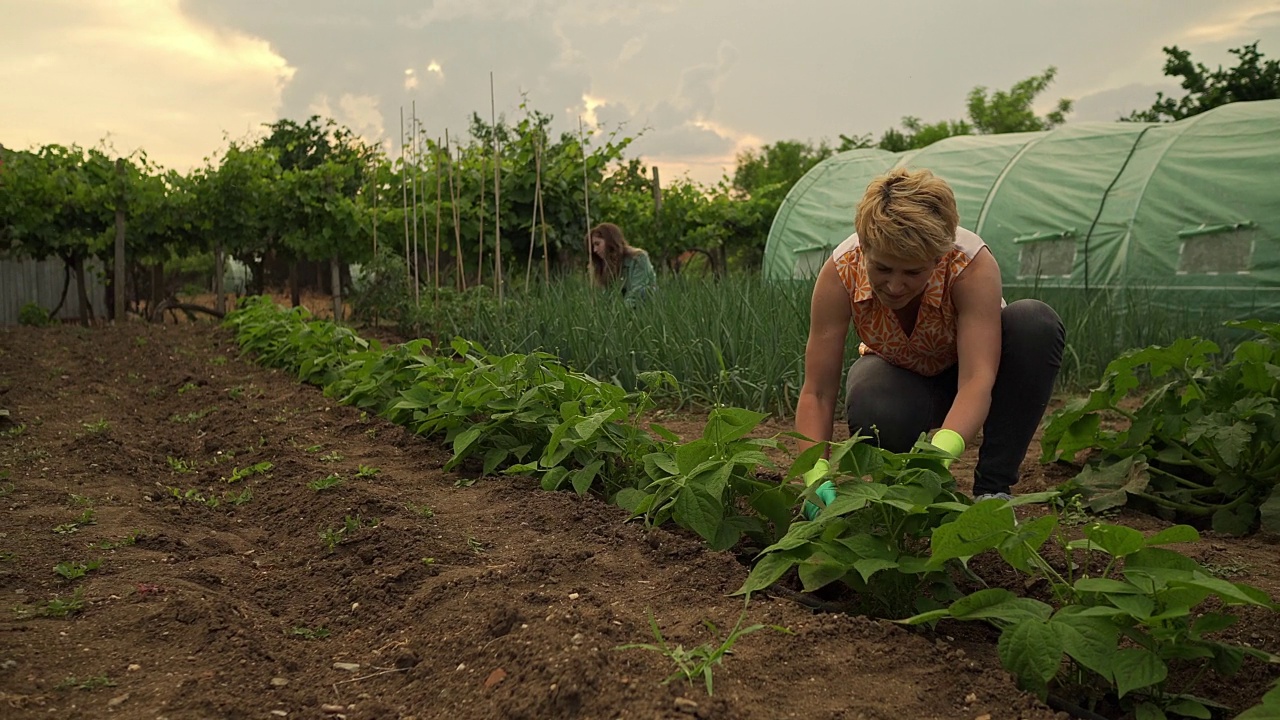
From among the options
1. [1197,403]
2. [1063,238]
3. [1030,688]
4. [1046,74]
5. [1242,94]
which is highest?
[1046,74]

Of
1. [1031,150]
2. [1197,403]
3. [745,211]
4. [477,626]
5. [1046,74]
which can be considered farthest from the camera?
[1046,74]

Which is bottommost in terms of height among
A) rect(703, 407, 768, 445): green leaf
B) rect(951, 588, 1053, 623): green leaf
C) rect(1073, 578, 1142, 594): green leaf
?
rect(951, 588, 1053, 623): green leaf

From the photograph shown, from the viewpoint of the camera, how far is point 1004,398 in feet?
8.13

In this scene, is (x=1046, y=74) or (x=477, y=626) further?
(x=1046, y=74)

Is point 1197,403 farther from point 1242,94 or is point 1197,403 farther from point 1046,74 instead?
point 1046,74

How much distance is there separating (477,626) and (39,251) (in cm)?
1052

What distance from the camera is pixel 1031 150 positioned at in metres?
8.60

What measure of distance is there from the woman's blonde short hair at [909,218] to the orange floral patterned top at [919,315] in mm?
134

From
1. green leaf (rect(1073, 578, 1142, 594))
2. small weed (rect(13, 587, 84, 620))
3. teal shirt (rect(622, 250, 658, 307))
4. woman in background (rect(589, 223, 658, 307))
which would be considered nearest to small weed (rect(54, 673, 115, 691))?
small weed (rect(13, 587, 84, 620))

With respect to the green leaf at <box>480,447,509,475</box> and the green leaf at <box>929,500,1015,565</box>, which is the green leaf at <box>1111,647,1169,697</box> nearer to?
the green leaf at <box>929,500,1015,565</box>

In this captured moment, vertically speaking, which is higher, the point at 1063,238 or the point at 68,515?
the point at 1063,238

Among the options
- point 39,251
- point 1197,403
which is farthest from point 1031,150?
point 39,251

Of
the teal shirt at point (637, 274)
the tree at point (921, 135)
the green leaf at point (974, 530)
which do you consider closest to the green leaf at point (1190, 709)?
the green leaf at point (974, 530)

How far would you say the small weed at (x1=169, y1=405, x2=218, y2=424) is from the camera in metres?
4.39
